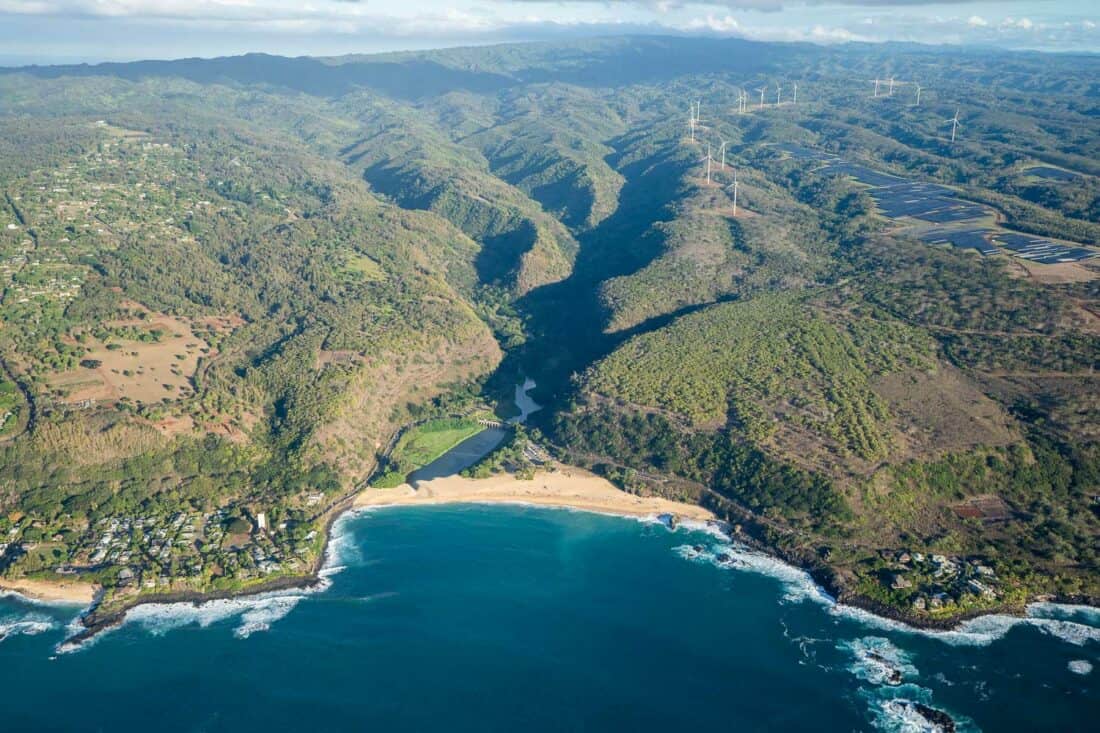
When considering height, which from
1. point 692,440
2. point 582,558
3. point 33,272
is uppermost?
point 33,272

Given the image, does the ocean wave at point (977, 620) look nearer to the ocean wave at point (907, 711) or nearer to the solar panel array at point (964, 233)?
the ocean wave at point (907, 711)

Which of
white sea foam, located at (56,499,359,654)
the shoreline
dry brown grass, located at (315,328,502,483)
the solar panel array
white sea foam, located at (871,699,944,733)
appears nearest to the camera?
white sea foam, located at (871,699,944,733)

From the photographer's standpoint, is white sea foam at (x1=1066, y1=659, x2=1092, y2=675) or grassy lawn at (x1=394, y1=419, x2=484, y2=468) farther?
grassy lawn at (x1=394, y1=419, x2=484, y2=468)

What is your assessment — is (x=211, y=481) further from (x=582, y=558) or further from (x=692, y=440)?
(x=692, y=440)

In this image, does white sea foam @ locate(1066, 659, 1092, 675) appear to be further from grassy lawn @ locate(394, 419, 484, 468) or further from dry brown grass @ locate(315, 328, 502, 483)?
dry brown grass @ locate(315, 328, 502, 483)

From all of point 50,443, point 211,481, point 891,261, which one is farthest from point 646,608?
point 891,261

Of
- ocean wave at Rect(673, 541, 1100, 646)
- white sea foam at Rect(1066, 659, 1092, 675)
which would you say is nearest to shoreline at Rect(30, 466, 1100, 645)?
ocean wave at Rect(673, 541, 1100, 646)

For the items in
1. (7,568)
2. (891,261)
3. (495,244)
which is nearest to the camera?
(7,568)

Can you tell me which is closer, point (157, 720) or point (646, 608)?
point (157, 720)

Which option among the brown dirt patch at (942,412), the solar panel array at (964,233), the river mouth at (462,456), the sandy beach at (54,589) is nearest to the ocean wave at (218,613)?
the sandy beach at (54,589)
